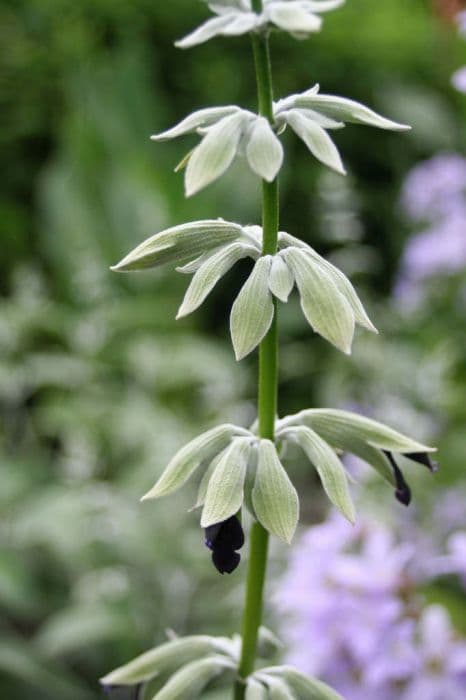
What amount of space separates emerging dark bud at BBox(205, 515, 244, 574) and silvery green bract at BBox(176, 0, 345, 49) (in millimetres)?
282

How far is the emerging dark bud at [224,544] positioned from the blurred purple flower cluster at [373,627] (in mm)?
523

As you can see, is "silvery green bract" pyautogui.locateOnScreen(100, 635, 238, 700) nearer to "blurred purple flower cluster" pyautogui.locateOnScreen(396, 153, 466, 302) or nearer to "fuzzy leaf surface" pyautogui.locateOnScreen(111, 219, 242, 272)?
"fuzzy leaf surface" pyautogui.locateOnScreen(111, 219, 242, 272)

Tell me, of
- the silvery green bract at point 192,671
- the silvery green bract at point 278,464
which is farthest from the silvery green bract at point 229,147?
the silvery green bract at point 192,671

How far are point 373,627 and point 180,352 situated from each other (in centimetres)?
159

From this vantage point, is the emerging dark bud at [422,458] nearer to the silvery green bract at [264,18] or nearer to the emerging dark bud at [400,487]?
the emerging dark bud at [400,487]

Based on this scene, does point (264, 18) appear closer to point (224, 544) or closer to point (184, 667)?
point (224, 544)

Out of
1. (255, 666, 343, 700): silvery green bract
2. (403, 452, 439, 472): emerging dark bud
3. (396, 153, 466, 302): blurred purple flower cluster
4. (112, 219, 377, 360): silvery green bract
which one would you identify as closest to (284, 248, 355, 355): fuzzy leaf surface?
(112, 219, 377, 360): silvery green bract

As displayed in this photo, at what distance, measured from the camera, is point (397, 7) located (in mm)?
4871

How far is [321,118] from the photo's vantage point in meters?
0.67

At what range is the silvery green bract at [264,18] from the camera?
60 centimetres

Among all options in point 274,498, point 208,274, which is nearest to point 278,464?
point 274,498

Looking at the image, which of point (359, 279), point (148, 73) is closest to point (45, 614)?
point (359, 279)

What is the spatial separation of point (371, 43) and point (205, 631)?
303 centimetres

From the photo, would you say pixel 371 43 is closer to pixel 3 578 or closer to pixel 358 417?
pixel 3 578
